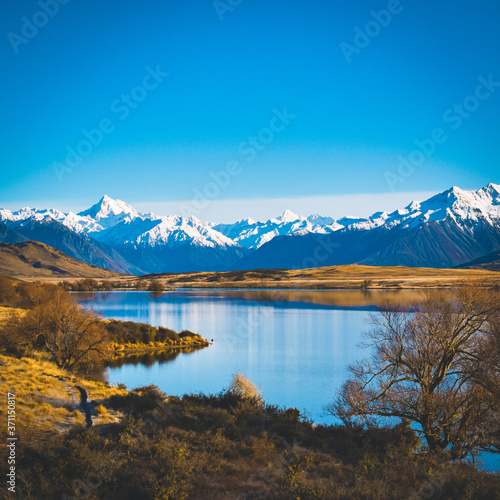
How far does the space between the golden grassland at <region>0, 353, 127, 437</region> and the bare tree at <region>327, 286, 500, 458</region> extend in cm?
1236

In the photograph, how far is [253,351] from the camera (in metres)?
46.2

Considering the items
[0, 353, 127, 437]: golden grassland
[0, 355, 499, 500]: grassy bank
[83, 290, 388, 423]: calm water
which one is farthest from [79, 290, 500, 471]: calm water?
[0, 353, 127, 437]: golden grassland

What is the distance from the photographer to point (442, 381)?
21234 mm

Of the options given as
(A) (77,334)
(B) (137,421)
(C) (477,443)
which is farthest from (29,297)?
(C) (477,443)

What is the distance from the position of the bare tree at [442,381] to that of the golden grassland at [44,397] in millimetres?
12359

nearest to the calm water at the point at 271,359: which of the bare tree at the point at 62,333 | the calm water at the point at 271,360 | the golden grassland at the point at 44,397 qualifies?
the calm water at the point at 271,360

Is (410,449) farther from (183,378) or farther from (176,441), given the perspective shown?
(183,378)

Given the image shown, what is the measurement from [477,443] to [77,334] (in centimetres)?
3075

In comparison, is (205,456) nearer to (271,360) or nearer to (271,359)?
(271,360)

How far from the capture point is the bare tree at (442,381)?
61.9 feet

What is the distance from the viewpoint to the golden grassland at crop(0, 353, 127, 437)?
54.0ft

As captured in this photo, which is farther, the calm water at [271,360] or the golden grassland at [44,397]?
the calm water at [271,360]

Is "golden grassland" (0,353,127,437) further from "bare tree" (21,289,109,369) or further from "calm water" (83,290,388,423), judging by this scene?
"bare tree" (21,289,109,369)

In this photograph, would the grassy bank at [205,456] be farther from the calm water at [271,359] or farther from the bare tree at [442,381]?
the calm water at [271,359]
